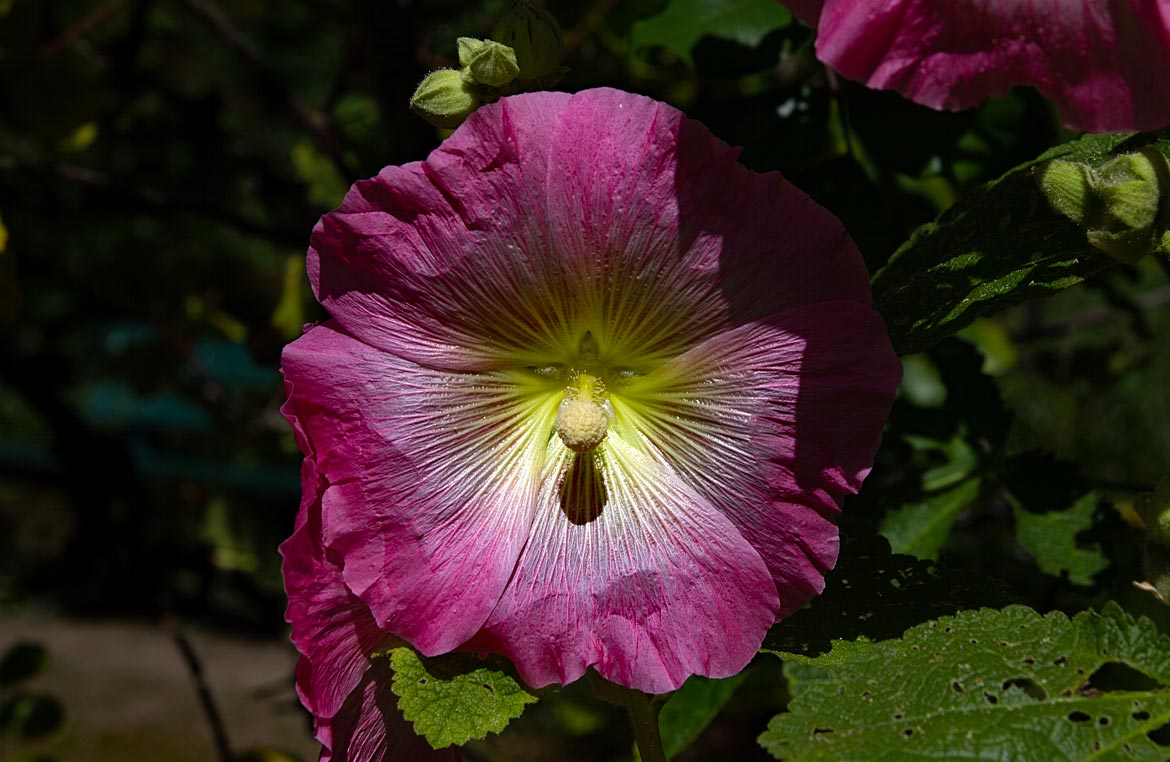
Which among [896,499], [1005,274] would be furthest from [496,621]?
[896,499]

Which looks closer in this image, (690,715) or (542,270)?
(542,270)

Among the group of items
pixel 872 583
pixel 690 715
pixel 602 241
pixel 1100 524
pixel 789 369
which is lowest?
pixel 690 715

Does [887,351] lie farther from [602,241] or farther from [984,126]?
[984,126]

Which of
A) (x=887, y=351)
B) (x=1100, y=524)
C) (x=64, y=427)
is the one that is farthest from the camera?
(x=64, y=427)

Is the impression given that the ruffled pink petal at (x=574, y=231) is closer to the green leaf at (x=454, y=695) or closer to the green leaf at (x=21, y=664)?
the green leaf at (x=454, y=695)

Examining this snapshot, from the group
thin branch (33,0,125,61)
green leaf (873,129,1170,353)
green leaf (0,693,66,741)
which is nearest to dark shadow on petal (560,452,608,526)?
green leaf (873,129,1170,353)

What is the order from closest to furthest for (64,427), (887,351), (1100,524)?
1. (887,351)
2. (1100,524)
3. (64,427)

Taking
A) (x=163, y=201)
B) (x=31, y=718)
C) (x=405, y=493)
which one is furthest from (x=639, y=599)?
(x=31, y=718)

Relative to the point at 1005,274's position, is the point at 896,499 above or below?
below
